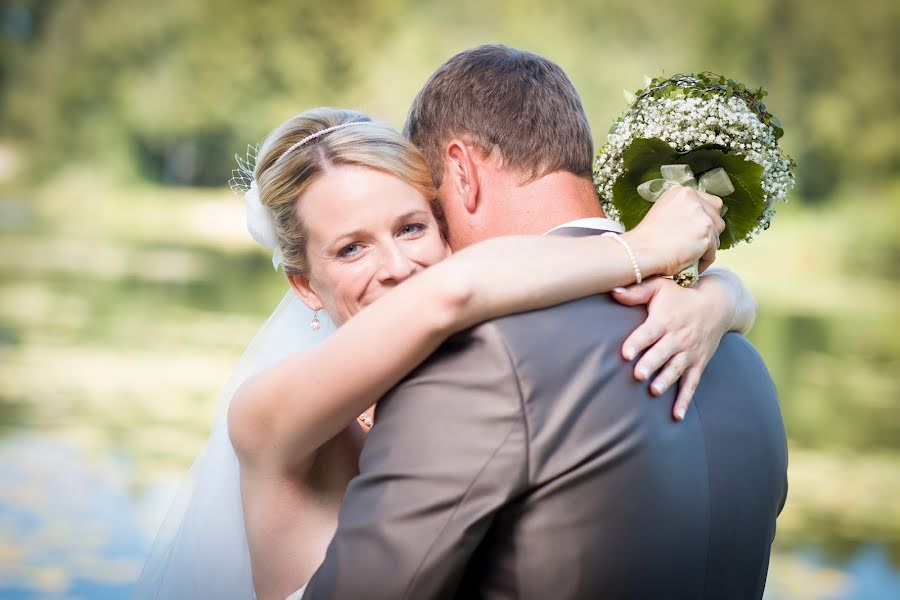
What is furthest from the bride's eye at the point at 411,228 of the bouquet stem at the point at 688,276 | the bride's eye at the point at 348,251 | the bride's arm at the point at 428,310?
the bouquet stem at the point at 688,276

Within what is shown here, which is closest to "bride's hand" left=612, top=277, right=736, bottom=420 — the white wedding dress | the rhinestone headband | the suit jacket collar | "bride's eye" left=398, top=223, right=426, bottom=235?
the suit jacket collar

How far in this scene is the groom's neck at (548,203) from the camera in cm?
219

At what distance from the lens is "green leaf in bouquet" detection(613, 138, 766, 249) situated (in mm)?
2158

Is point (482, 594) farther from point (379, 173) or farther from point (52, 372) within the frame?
point (52, 372)

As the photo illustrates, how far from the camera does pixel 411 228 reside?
2445mm

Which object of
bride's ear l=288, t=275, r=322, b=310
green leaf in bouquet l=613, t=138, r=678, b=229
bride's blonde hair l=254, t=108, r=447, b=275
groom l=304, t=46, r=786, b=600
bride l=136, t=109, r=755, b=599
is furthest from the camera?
bride's ear l=288, t=275, r=322, b=310

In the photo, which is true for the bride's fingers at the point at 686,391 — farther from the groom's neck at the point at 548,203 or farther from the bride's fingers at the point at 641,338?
the groom's neck at the point at 548,203

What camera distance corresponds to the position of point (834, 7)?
3228 cm

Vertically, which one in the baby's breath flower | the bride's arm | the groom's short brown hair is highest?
the groom's short brown hair

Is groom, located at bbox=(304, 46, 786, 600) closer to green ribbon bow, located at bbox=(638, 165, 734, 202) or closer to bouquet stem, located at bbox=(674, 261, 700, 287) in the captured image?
bouquet stem, located at bbox=(674, 261, 700, 287)

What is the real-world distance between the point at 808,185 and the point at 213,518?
28.9 meters

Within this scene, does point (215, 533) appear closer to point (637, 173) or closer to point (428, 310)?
point (428, 310)

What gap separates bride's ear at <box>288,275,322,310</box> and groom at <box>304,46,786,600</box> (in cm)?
86

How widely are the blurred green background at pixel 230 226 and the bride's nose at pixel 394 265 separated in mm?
4965
